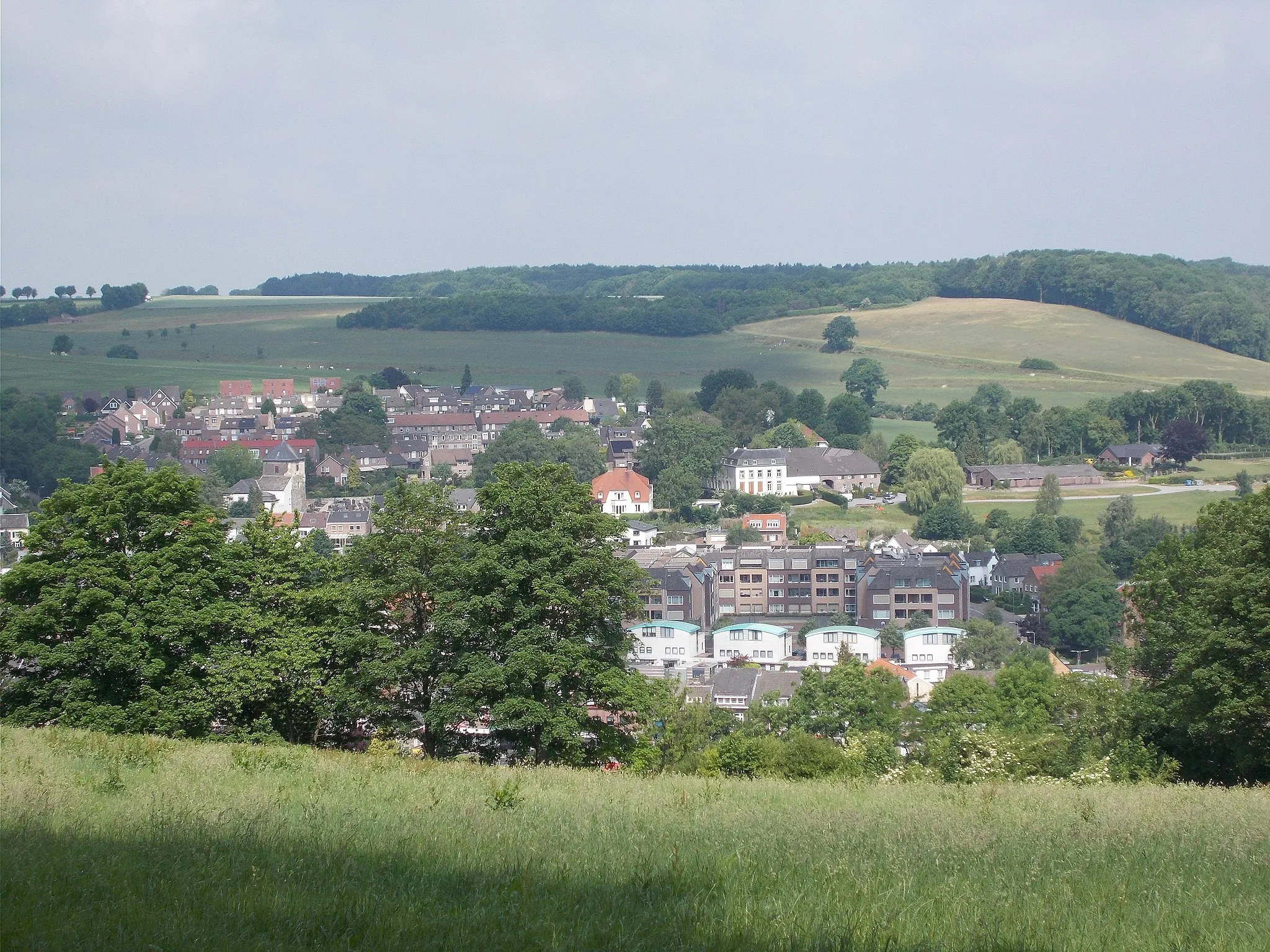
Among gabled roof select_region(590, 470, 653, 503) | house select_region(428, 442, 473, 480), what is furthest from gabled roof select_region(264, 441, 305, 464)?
gabled roof select_region(590, 470, 653, 503)

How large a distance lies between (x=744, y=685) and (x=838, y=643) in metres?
12.0

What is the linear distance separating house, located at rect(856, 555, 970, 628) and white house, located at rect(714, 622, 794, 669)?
6128 millimetres

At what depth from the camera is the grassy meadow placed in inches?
219

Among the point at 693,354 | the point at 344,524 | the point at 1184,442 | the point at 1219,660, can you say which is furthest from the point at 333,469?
the point at 1219,660

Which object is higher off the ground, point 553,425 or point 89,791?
point 89,791

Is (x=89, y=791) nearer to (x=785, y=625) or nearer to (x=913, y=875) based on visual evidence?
(x=913, y=875)

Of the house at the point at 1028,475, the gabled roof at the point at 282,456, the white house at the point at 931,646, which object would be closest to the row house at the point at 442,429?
the gabled roof at the point at 282,456

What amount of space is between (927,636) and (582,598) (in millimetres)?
34670

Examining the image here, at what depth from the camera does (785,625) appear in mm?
54531

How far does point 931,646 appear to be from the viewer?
4903cm

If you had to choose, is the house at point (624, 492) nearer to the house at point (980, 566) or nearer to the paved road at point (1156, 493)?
the paved road at point (1156, 493)

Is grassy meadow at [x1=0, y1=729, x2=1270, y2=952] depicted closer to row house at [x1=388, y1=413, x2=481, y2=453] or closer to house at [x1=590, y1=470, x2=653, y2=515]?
house at [x1=590, y1=470, x2=653, y2=515]

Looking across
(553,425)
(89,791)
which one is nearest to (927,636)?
(89,791)

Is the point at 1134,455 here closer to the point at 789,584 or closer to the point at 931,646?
the point at 789,584
